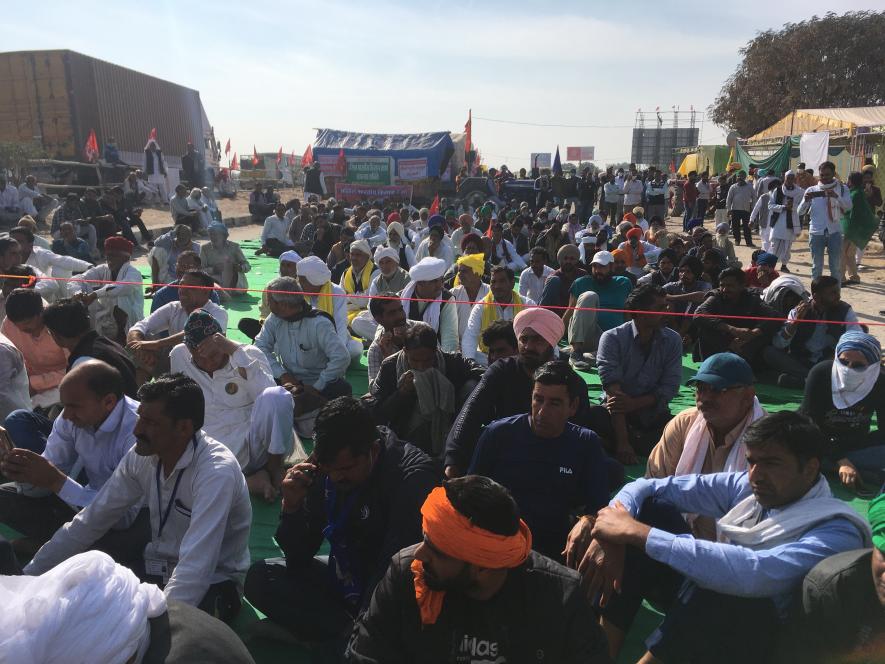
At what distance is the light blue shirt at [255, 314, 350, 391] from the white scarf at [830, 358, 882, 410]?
3.22 m

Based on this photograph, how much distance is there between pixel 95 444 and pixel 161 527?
683 mm

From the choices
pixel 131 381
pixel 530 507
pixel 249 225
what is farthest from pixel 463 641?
pixel 249 225

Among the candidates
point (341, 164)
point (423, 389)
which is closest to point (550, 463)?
point (423, 389)

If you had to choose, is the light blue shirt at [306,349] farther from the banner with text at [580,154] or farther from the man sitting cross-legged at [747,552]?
the banner with text at [580,154]

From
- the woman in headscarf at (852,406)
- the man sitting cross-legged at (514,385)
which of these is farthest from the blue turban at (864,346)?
the man sitting cross-legged at (514,385)

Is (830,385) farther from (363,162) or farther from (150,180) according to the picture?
(150,180)

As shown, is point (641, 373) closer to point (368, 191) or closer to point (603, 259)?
point (603, 259)

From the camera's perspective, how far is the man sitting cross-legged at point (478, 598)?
6.13 feet

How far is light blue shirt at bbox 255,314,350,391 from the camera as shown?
5180 millimetres

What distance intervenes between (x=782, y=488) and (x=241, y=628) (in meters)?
2.21

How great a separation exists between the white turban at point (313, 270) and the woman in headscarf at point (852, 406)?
3.99 metres

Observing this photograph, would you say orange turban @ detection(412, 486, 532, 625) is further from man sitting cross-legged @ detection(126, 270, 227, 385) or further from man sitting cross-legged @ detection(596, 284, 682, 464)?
man sitting cross-legged @ detection(126, 270, 227, 385)

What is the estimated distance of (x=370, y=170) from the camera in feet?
87.9

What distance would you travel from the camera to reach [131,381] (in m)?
3.97
